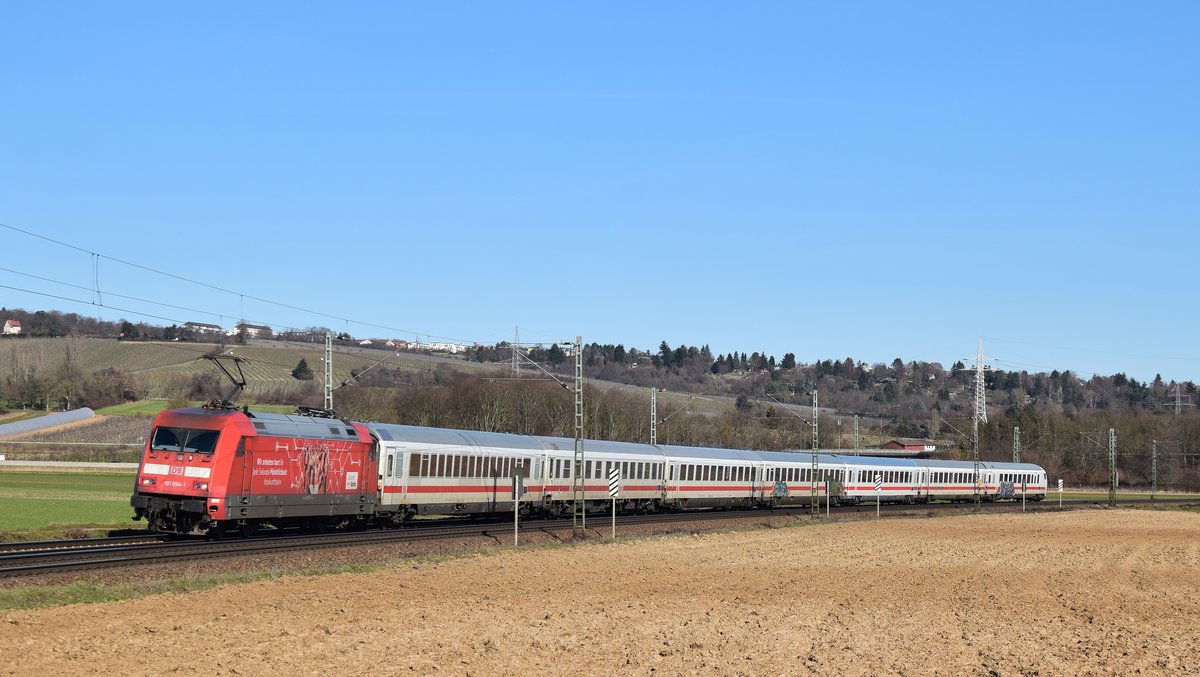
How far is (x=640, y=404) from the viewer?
476ft

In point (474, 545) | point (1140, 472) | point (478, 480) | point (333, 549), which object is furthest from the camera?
point (1140, 472)

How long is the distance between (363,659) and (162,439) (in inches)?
741

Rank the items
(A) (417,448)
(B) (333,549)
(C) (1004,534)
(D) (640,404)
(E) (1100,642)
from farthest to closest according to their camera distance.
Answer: (D) (640,404), (C) (1004,534), (A) (417,448), (B) (333,549), (E) (1100,642)

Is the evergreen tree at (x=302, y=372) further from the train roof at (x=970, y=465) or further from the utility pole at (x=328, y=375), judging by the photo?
the utility pole at (x=328, y=375)

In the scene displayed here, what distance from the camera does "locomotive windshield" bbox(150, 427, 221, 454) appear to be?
111 ft

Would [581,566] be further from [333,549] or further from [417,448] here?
[417,448]

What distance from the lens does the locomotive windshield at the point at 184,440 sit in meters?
33.9

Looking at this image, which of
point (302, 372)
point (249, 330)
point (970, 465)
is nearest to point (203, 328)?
point (249, 330)

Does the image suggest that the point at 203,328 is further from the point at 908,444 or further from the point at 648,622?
the point at 908,444

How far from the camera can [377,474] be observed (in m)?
41.5

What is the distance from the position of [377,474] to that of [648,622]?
811 inches

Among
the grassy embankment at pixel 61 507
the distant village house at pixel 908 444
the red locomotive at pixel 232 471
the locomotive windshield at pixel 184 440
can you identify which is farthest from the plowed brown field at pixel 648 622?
the distant village house at pixel 908 444

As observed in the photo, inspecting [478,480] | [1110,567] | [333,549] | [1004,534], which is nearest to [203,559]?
[333,549]

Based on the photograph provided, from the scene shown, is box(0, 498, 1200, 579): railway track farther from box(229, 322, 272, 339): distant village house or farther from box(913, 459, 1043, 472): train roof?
box(913, 459, 1043, 472): train roof
